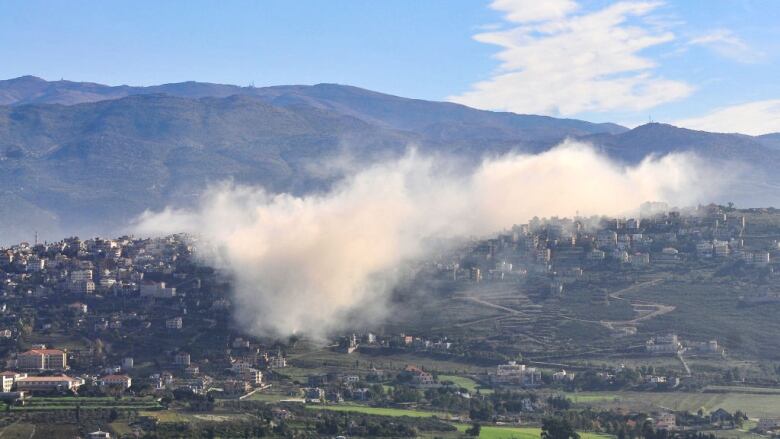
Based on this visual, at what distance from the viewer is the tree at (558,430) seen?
68625 millimetres

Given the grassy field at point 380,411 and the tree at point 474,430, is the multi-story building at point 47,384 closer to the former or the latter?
the grassy field at point 380,411

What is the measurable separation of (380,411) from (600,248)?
172ft

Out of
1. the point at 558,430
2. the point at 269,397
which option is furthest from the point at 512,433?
the point at 269,397

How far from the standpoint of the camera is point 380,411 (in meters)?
77.9

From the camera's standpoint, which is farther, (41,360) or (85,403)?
(41,360)

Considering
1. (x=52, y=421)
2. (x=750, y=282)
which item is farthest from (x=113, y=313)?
(x=750, y=282)

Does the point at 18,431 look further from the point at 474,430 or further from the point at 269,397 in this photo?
the point at 474,430

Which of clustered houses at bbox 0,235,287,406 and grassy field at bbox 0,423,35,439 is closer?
grassy field at bbox 0,423,35,439

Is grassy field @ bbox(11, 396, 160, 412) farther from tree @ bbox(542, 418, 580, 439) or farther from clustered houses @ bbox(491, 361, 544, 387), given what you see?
clustered houses @ bbox(491, 361, 544, 387)

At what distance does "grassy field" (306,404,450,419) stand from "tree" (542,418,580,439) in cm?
717

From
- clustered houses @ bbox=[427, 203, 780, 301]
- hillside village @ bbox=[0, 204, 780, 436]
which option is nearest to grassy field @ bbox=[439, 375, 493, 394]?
hillside village @ bbox=[0, 204, 780, 436]

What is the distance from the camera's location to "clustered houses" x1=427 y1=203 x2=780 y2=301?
118 meters

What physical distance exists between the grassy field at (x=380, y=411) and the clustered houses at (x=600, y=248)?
1347 inches

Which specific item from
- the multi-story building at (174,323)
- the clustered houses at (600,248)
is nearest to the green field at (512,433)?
the multi-story building at (174,323)
